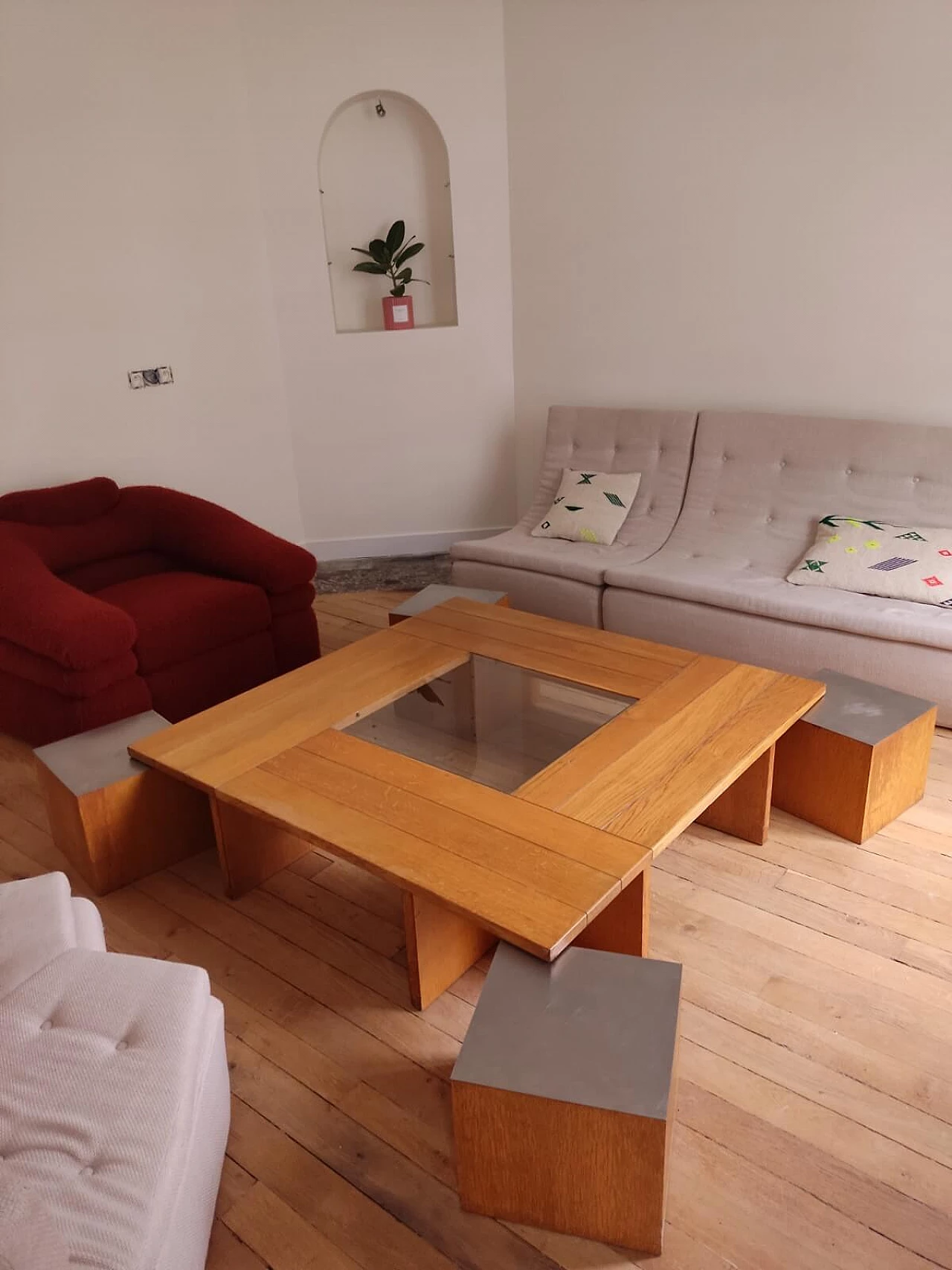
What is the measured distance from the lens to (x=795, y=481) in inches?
143

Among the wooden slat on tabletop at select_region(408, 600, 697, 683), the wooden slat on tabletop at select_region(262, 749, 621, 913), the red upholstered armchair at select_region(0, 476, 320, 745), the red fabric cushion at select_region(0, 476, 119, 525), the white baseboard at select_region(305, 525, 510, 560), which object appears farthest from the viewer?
the white baseboard at select_region(305, 525, 510, 560)

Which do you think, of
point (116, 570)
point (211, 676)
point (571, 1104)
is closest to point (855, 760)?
point (571, 1104)

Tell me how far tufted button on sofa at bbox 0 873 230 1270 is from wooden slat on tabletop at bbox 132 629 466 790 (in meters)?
0.58

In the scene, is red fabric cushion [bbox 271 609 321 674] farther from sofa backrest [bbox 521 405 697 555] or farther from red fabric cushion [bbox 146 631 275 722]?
sofa backrest [bbox 521 405 697 555]

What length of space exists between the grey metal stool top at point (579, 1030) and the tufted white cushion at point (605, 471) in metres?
2.03

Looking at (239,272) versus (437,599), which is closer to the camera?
(437,599)

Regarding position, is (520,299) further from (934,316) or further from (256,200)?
(934,316)

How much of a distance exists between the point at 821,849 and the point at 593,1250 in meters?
1.28

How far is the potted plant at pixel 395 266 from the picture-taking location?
4363 mm

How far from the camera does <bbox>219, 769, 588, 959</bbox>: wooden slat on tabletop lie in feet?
5.79

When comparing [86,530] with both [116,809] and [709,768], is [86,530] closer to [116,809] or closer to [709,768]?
[116,809]

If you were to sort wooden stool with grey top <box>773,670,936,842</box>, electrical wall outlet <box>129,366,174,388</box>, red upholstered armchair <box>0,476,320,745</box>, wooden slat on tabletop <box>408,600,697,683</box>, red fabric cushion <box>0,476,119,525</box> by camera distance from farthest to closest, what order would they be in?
1. electrical wall outlet <box>129,366,174,388</box>
2. red fabric cushion <box>0,476,119,525</box>
3. red upholstered armchair <box>0,476,320,745</box>
4. wooden slat on tabletop <box>408,600,697,683</box>
5. wooden stool with grey top <box>773,670,936,842</box>

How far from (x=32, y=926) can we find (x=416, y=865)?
72 cm

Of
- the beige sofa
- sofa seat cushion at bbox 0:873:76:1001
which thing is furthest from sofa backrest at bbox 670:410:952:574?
sofa seat cushion at bbox 0:873:76:1001
